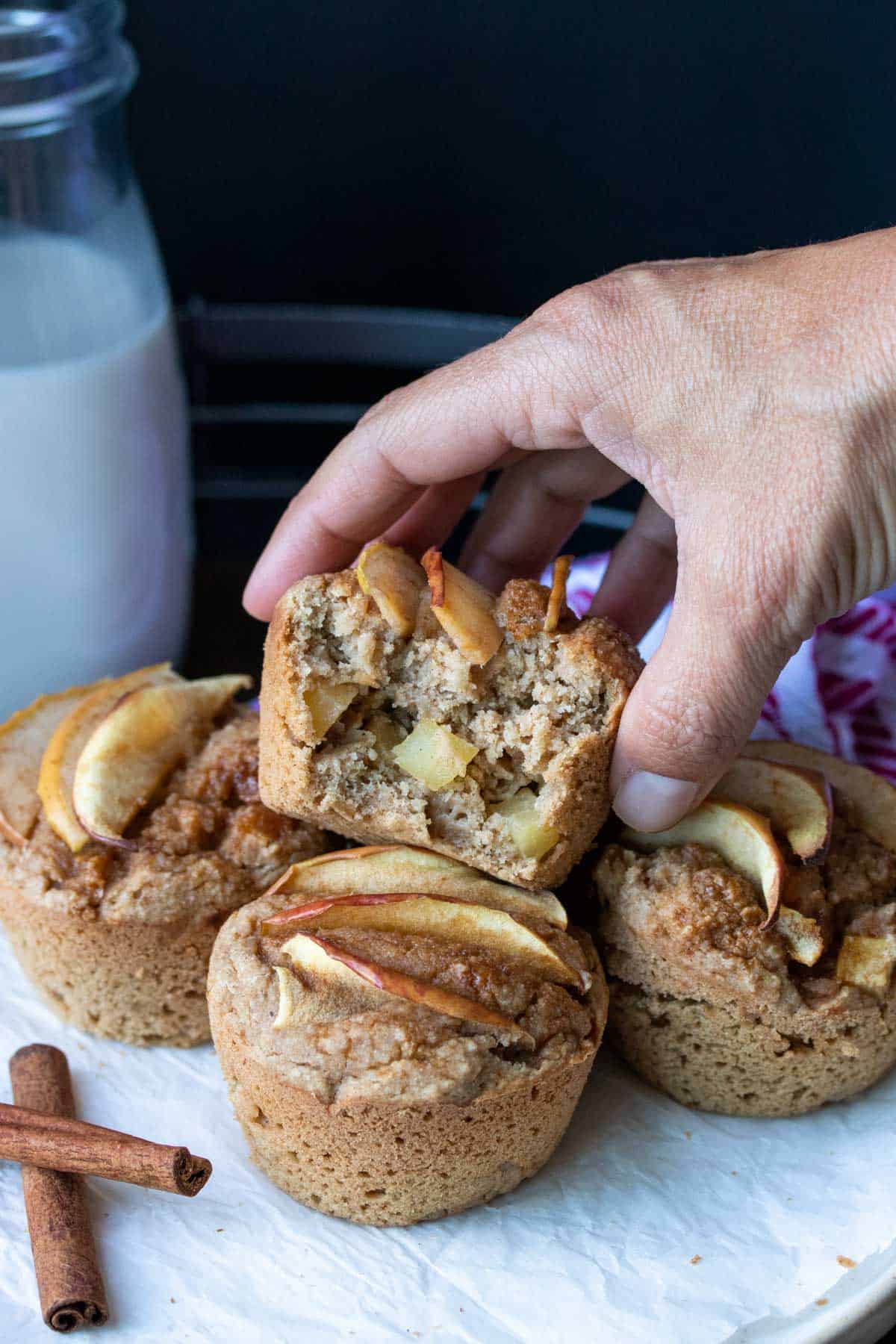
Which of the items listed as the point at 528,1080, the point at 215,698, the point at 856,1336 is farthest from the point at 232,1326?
the point at 215,698

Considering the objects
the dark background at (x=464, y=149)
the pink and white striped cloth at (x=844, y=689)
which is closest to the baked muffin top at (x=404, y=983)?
the pink and white striped cloth at (x=844, y=689)

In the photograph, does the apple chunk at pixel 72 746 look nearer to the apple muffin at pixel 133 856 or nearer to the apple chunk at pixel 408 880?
the apple muffin at pixel 133 856

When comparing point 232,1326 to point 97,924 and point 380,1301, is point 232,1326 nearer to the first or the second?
point 380,1301

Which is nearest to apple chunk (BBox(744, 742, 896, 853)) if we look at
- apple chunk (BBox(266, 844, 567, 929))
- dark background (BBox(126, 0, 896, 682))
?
apple chunk (BBox(266, 844, 567, 929))

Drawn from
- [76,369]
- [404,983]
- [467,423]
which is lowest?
[404,983]

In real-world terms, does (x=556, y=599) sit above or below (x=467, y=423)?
below

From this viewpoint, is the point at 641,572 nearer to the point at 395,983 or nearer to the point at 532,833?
the point at 532,833

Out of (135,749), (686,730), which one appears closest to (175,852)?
(135,749)
